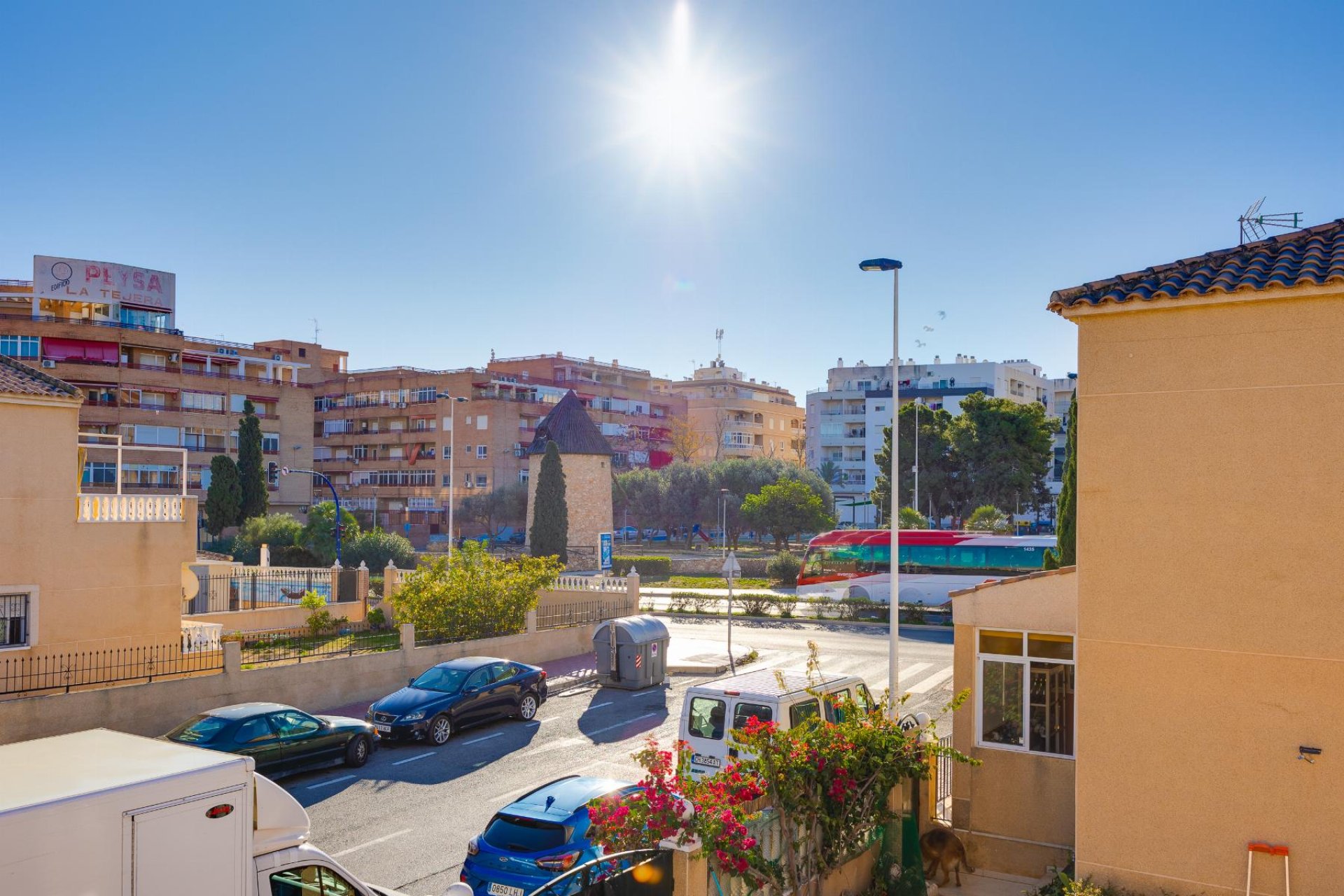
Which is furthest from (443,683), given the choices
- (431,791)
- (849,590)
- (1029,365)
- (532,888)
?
(1029,365)

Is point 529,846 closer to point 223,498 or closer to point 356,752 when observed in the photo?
point 356,752

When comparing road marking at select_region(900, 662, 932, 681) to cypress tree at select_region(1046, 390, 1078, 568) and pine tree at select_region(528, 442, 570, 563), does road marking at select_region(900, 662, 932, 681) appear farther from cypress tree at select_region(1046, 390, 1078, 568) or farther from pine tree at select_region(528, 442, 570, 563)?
pine tree at select_region(528, 442, 570, 563)

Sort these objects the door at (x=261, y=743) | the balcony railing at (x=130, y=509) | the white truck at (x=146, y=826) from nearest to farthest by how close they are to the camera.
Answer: the white truck at (x=146, y=826), the door at (x=261, y=743), the balcony railing at (x=130, y=509)

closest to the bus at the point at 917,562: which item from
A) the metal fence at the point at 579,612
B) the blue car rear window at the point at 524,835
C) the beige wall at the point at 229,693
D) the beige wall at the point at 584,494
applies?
the metal fence at the point at 579,612

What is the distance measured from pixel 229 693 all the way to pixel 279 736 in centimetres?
441

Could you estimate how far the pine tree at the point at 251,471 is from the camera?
55.8 meters

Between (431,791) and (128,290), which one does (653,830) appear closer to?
(431,791)

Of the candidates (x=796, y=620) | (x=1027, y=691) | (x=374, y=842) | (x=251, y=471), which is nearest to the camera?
(x=1027, y=691)

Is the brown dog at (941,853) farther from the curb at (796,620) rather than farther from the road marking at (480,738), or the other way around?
the curb at (796,620)

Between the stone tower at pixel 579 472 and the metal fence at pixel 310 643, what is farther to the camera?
the stone tower at pixel 579 472

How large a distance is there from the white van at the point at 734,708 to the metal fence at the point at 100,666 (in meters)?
10.8

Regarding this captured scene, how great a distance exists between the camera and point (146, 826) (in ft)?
20.6

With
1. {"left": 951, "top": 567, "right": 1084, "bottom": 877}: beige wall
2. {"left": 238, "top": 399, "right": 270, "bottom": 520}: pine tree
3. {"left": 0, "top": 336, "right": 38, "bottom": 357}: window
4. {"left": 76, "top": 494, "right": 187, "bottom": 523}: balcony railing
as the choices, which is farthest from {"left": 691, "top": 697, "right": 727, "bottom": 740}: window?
{"left": 0, "top": 336, "right": 38, "bottom": 357}: window

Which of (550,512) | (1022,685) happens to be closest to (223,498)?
(550,512)
